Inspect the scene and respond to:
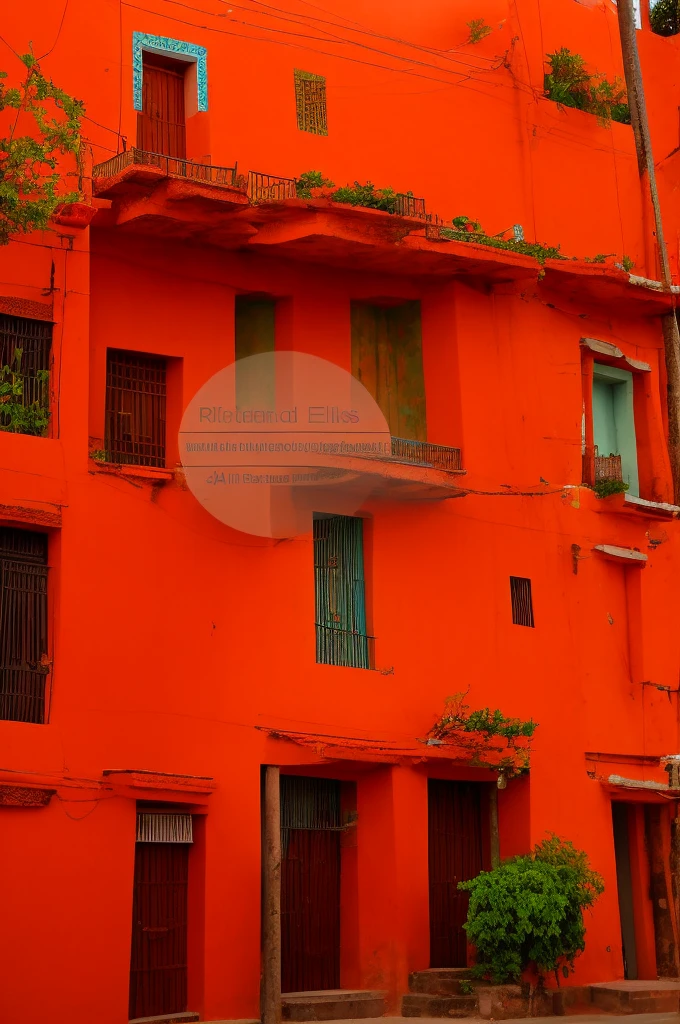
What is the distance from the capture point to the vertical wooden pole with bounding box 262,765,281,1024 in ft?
58.1

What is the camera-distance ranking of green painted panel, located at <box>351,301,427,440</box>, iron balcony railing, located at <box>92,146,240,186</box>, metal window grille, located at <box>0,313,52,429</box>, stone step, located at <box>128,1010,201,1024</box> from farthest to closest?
green painted panel, located at <box>351,301,427,440</box> → iron balcony railing, located at <box>92,146,240,186</box> → metal window grille, located at <box>0,313,52,429</box> → stone step, located at <box>128,1010,201,1024</box>

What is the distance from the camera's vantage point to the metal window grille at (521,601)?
21.5 meters

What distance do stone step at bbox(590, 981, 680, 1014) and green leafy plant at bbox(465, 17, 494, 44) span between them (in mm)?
13411

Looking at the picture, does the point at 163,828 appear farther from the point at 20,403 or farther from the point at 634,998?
the point at 634,998

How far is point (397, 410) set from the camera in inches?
866

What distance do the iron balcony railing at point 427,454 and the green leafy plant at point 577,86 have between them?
6.58 m

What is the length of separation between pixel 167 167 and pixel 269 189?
1.41 m

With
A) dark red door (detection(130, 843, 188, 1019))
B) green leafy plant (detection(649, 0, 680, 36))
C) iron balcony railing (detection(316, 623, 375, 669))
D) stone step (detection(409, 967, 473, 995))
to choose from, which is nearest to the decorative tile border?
iron balcony railing (detection(316, 623, 375, 669))

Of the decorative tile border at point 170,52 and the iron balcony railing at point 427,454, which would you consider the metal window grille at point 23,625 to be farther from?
the decorative tile border at point 170,52

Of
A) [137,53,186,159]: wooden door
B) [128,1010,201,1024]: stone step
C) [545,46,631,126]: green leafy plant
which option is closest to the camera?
[128,1010,201,1024]: stone step

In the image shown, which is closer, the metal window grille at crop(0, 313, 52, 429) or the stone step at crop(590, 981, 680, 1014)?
the metal window grille at crop(0, 313, 52, 429)

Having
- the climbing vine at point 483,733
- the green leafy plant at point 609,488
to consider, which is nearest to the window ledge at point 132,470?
the climbing vine at point 483,733

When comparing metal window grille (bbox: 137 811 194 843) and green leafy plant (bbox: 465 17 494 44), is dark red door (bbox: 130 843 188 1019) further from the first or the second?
green leafy plant (bbox: 465 17 494 44)

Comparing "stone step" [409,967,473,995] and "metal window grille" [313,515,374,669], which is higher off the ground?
"metal window grille" [313,515,374,669]
